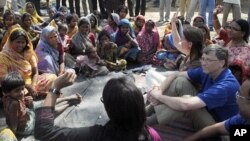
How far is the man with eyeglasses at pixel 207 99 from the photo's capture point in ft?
8.70

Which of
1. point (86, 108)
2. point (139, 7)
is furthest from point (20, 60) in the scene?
point (139, 7)

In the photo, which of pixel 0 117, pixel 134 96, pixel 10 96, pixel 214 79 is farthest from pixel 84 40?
pixel 134 96

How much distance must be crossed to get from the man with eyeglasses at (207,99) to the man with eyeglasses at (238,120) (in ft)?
0.54

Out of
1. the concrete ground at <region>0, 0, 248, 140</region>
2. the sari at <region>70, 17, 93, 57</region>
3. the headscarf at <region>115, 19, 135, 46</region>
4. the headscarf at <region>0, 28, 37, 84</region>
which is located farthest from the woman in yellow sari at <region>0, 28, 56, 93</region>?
the headscarf at <region>115, 19, 135, 46</region>

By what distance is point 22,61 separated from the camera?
3.99 metres

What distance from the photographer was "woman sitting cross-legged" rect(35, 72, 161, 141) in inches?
63.3

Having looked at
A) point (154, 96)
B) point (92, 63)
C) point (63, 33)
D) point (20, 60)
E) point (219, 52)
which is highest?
point (219, 52)

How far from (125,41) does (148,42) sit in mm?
361

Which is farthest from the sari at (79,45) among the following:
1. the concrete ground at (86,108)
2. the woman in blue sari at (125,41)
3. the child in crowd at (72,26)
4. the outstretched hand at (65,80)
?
the outstretched hand at (65,80)

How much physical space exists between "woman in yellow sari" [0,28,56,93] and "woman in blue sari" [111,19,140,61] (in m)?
1.53

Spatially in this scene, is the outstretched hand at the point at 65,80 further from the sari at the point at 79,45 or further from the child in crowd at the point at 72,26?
the child in crowd at the point at 72,26

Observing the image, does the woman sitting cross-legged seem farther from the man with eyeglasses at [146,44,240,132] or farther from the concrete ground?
the concrete ground

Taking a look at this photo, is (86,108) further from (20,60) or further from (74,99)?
(20,60)

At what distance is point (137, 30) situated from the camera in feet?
20.1
